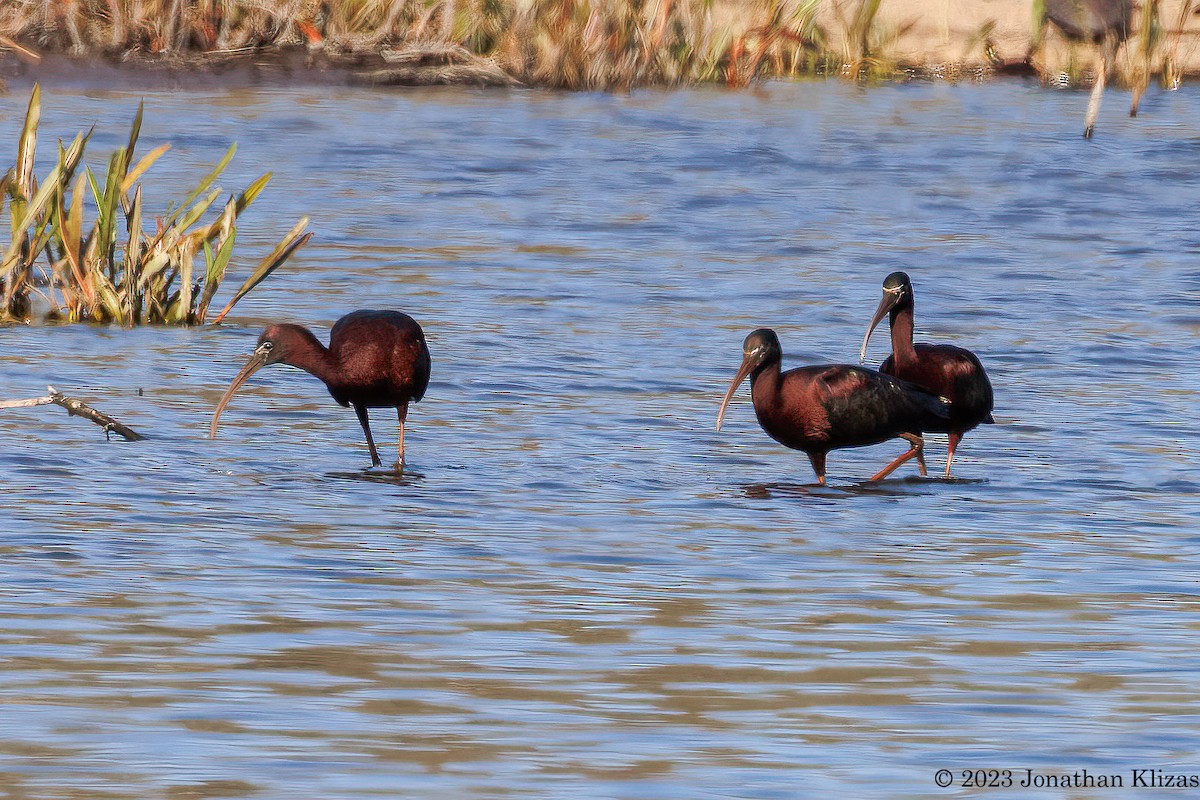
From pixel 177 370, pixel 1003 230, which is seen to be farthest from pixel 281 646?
pixel 1003 230

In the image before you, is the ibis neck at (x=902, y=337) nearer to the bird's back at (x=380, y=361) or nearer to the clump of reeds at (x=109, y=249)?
the bird's back at (x=380, y=361)

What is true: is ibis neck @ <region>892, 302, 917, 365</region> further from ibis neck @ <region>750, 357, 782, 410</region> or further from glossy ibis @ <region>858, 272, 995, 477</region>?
ibis neck @ <region>750, 357, 782, 410</region>

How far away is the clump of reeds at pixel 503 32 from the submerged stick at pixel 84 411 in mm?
13748

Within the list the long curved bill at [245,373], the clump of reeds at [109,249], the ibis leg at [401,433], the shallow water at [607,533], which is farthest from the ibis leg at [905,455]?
the clump of reeds at [109,249]

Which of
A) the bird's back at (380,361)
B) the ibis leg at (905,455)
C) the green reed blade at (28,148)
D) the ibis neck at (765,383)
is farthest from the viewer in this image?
the green reed blade at (28,148)

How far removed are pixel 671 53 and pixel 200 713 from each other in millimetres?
18037

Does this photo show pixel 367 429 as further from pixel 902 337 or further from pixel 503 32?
pixel 503 32

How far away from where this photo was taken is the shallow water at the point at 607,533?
4926 mm

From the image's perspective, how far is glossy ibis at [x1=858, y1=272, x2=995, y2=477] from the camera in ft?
29.4

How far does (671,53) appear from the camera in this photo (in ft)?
73.8

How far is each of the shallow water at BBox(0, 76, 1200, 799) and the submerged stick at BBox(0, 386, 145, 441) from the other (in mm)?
97

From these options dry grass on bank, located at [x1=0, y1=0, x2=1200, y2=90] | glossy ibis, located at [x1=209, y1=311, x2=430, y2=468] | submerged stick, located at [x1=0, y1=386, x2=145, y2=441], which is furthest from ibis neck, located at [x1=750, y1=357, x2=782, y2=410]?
dry grass on bank, located at [x1=0, y1=0, x2=1200, y2=90]

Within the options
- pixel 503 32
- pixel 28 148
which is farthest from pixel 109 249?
pixel 503 32

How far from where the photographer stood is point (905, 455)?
8844 mm
